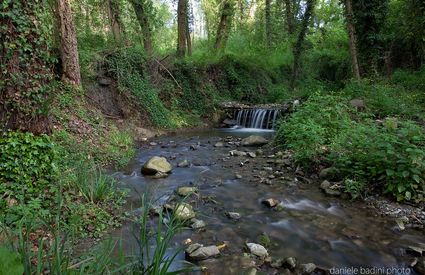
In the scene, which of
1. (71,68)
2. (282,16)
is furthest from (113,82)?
(282,16)

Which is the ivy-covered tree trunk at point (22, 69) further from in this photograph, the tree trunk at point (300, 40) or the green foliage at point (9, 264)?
the tree trunk at point (300, 40)

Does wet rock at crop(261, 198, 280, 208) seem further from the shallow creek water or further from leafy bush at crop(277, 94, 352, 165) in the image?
leafy bush at crop(277, 94, 352, 165)

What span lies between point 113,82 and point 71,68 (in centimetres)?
196

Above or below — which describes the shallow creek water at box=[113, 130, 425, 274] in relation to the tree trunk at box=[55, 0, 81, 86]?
below

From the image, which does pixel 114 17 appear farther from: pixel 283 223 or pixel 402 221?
pixel 402 221

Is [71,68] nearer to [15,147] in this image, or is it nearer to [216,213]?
[15,147]

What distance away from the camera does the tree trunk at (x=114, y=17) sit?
11.6 m

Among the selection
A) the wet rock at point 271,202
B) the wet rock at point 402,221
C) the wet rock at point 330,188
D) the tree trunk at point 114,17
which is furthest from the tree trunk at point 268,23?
the wet rock at point 402,221

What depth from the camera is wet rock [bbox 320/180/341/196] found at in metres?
4.91

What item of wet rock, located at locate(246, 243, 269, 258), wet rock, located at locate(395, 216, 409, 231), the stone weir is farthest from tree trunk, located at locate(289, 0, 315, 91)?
wet rock, located at locate(246, 243, 269, 258)

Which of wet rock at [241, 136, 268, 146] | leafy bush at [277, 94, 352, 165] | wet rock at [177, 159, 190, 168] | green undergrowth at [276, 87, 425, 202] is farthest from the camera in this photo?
wet rock at [241, 136, 268, 146]

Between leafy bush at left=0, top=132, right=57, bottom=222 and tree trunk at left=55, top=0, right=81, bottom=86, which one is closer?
leafy bush at left=0, top=132, right=57, bottom=222

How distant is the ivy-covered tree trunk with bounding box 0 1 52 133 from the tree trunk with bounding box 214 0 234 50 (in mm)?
12703

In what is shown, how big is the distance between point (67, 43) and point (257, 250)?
286 inches
